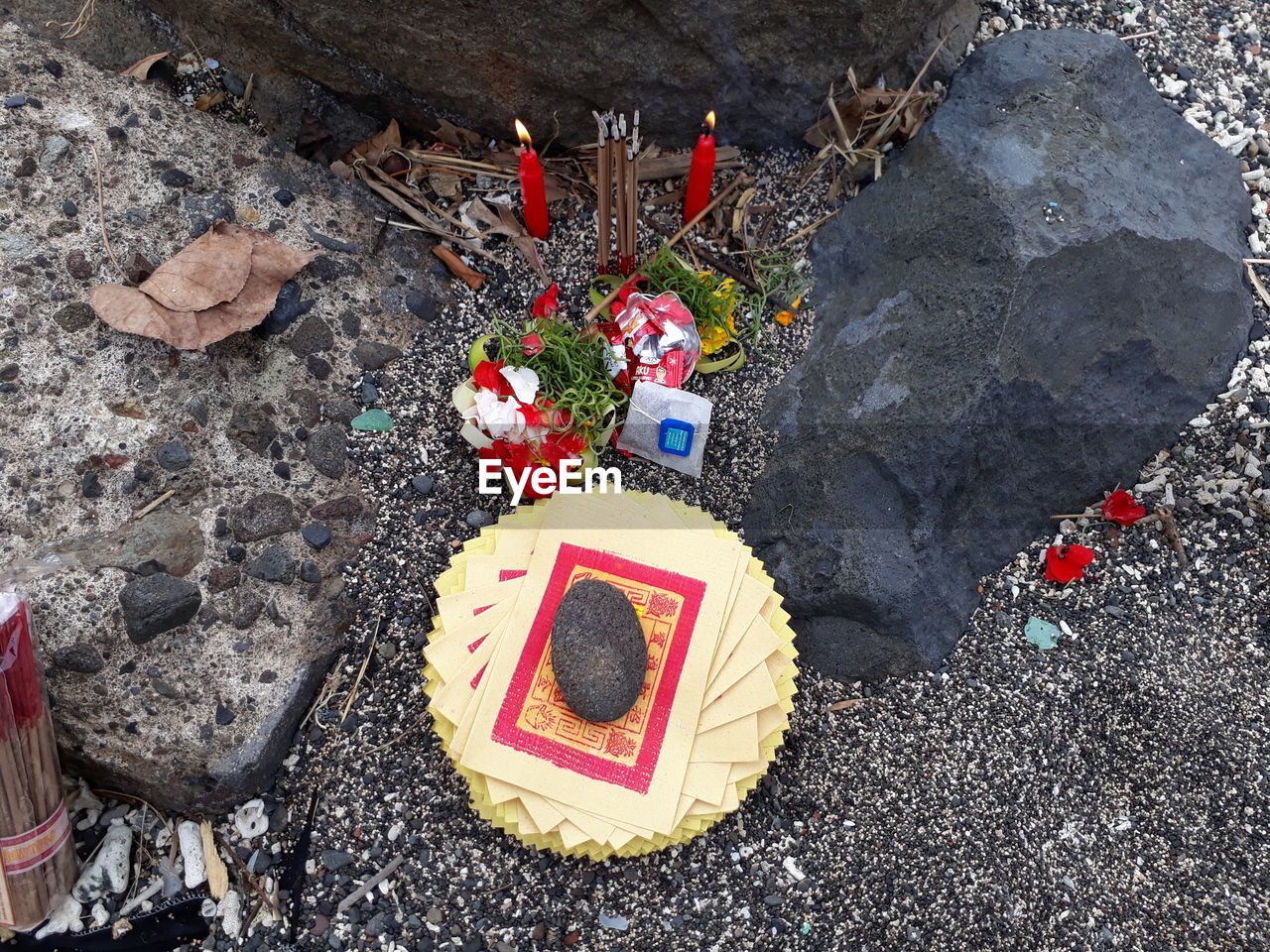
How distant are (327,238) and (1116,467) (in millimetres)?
Answer: 1962

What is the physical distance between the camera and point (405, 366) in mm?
2248

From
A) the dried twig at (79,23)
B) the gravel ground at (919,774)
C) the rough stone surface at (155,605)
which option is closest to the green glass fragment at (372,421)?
the gravel ground at (919,774)

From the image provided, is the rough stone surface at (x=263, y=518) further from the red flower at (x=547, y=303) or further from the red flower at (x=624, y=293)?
the red flower at (x=624, y=293)

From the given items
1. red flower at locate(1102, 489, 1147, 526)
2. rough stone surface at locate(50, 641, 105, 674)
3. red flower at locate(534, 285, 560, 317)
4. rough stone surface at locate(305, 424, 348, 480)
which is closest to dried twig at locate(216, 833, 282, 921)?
rough stone surface at locate(50, 641, 105, 674)

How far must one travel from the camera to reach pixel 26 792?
1759 millimetres

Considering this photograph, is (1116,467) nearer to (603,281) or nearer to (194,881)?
(603,281)

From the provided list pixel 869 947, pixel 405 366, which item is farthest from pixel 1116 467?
pixel 405 366

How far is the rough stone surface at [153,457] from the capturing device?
189 cm

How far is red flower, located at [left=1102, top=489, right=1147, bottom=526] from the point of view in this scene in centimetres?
225

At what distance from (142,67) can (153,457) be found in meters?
1.03

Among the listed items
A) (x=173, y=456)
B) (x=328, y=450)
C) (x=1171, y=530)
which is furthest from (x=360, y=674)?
(x=1171, y=530)

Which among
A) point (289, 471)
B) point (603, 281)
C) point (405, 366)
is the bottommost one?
point (289, 471)

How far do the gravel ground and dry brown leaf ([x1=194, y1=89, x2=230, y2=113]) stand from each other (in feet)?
2.67

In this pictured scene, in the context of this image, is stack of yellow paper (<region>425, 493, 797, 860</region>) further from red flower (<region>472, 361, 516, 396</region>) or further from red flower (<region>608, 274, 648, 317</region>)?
red flower (<region>608, 274, 648, 317</region>)
